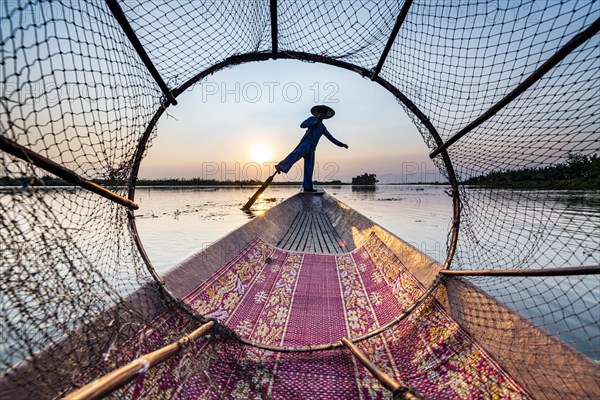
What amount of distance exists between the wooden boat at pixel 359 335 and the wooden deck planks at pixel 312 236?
634mm

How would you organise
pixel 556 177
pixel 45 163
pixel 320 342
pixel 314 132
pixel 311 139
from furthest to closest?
pixel 311 139 < pixel 314 132 < pixel 320 342 < pixel 556 177 < pixel 45 163

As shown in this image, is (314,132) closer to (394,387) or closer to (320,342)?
(320,342)

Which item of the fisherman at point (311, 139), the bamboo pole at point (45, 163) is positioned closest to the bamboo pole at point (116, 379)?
the bamboo pole at point (45, 163)

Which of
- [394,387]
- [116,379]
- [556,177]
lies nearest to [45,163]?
[116,379]

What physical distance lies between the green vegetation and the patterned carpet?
1.12m

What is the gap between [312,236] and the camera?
4.97m

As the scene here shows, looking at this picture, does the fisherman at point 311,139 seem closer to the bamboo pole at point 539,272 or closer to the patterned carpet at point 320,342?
the patterned carpet at point 320,342

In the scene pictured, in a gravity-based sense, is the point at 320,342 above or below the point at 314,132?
below

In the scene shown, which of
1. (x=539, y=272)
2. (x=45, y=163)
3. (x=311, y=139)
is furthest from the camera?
(x=311, y=139)

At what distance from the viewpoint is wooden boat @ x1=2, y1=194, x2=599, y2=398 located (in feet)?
3.96

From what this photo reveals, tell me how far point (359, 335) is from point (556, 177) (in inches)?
71.2

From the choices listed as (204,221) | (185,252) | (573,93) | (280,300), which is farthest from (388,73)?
(204,221)

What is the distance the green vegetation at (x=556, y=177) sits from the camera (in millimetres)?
1497

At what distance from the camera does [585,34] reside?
1211 mm
